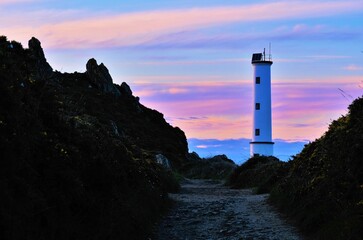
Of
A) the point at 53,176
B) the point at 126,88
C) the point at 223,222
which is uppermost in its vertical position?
the point at 126,88

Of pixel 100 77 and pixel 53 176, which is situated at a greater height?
pixel 100 77

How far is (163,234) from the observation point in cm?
1166

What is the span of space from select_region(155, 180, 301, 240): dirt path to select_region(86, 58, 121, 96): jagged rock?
137ft

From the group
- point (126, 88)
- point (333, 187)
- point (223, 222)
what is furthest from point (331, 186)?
point (126, 88)

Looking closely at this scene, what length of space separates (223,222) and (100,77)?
154 feet

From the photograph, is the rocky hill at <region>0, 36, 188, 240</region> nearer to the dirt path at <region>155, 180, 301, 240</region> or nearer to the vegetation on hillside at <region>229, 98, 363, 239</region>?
the dirt path at <region>155, 180, 301, 240</region>

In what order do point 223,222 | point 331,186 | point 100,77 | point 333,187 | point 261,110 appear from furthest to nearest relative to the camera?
point 100,77 → point 261,110 → point 223,222 → point 331,186 → point 333,187

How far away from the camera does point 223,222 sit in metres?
13.1

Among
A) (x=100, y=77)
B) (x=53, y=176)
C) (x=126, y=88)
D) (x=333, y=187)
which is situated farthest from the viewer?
(x=126, y=88)

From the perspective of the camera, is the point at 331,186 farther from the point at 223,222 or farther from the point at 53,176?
the point at 53,176

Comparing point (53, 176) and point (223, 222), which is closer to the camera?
point (53, 176)

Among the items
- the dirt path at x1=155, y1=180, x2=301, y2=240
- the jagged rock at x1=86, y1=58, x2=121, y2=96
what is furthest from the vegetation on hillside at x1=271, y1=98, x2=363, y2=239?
the jagged rock at x1=86, y1=58, x2=121, y2=96

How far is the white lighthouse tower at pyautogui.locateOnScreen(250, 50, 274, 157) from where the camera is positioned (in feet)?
157

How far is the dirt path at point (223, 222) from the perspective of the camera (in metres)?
11.4
